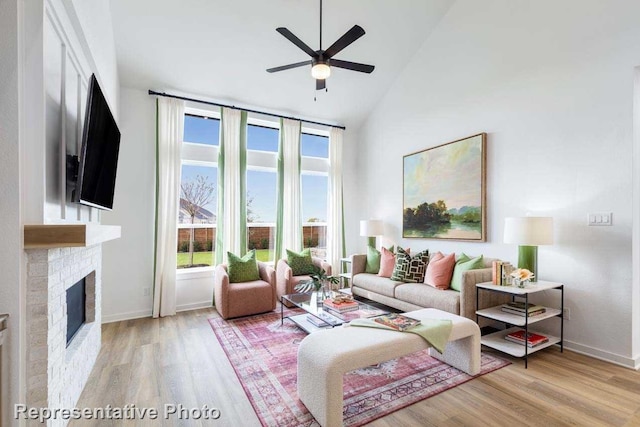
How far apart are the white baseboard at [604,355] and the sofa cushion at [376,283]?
6.00ft

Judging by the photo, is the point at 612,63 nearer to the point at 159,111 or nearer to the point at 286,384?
the point at 286,384

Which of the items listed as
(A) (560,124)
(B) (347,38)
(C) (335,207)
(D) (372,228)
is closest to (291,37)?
(B) (347,38)

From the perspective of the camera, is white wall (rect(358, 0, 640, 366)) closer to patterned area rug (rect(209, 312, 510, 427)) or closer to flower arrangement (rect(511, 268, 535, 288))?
flower arrangement (rect(511, 268, 535, 288))

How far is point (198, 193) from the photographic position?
477 centimetres

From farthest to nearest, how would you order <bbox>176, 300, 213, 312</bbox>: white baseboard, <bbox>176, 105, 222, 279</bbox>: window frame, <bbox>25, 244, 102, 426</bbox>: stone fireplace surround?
1. <bbox>176, 105, 222, 279</bbox>: window frame
2. <bbox>176, 300, 213, 312</bbox>: white baseboard
3. <bbox>25, 244, 102, 426</bbox>: stone fireplace surround

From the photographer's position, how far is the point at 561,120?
3.16 m

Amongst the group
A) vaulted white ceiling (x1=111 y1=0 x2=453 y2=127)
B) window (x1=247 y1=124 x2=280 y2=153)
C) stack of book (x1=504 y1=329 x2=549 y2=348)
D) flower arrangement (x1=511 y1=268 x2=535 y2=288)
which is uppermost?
vaulted white ceiling (x1=111 y1=0 x2=453 y2=127)

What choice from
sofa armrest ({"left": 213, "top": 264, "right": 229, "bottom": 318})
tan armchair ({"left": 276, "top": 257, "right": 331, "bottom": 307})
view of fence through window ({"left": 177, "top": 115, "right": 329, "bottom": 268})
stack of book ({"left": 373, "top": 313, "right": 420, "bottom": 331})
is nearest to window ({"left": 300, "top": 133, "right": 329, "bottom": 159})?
view of fence through window ({"left": 177, "top": 115, "right": 329, "bottom": 268})

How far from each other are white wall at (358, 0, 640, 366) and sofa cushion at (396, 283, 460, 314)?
0.86 metres

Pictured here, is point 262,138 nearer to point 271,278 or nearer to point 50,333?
point 271,278

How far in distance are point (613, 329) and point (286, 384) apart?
117 inches

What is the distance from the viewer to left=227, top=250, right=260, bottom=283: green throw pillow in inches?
169

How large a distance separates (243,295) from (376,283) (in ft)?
6.00

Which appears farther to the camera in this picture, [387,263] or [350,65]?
[387,263]
